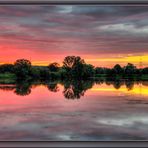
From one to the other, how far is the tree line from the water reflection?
0.12 feet

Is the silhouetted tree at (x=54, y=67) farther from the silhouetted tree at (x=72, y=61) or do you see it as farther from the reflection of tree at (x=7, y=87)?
the reflection of tree at (x=7, y=87)

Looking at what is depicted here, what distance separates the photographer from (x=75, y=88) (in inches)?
102

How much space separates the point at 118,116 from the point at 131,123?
0.27ft

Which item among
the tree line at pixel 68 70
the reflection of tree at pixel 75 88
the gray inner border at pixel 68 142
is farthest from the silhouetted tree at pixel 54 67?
the gray inner border at pixel 68 142

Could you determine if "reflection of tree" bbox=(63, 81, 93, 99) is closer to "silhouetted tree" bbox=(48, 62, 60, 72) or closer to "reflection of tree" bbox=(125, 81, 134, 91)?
"silhouetted tree" bbox=(48, 62, 60, 72)

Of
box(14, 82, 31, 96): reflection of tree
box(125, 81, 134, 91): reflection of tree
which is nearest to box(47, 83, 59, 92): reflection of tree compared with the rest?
box(14, 82, 31, 96): reflection of tree

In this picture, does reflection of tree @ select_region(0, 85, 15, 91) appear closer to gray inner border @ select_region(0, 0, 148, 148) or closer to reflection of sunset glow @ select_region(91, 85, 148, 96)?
gray inner border @ select_region(0, 0, 148, 148)

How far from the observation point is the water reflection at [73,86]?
257 centimetres

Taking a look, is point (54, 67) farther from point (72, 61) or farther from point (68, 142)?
point (68, 142)

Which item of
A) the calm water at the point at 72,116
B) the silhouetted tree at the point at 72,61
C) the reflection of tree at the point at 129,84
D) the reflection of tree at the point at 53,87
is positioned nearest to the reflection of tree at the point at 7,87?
the calm water at the point at 72,116

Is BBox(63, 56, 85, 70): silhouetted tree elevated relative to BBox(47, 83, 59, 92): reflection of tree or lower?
elevated

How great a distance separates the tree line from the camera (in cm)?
260

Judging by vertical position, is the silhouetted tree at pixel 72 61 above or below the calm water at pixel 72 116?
above

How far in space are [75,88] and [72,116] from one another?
0.16 metres
